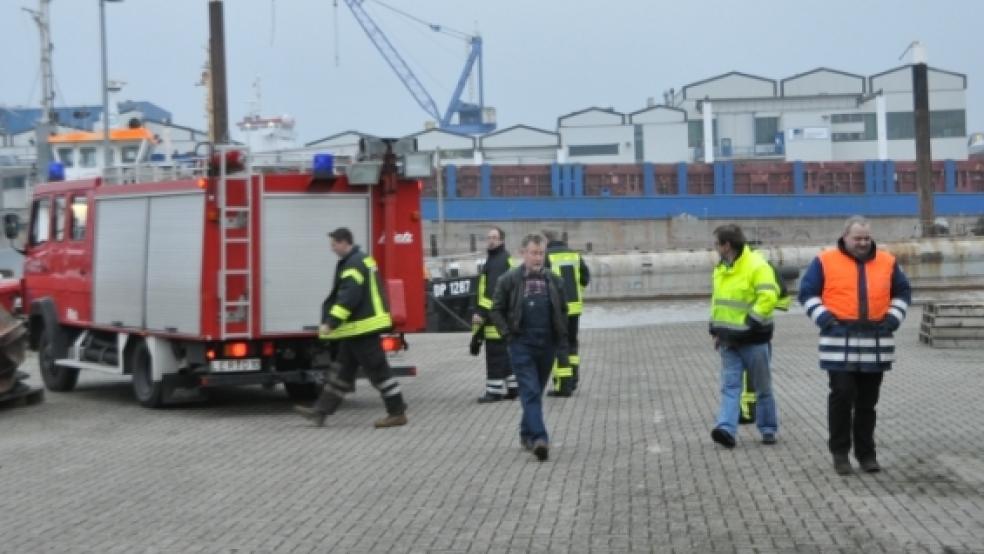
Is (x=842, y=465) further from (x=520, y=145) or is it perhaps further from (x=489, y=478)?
(x=520, y=145)

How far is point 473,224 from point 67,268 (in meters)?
62.4

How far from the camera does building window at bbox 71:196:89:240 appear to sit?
1728cm

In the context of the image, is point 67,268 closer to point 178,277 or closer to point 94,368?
point 94,368

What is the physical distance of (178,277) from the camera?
15.2 metres

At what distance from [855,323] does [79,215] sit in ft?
34.9

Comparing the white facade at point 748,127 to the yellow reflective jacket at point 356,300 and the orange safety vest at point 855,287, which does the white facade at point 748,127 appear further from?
the orange safety vest at point 855,287

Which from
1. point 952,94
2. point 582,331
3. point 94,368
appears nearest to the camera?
point 94,368

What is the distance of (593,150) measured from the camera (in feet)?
311

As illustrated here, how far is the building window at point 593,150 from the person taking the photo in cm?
9462

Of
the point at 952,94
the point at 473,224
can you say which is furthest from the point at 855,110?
the point at 473,224

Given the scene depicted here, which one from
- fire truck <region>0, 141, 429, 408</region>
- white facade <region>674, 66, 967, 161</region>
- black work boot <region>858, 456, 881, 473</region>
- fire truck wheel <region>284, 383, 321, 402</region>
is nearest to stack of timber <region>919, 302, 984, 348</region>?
fire truck <region>0, 141, 429, 408</region>

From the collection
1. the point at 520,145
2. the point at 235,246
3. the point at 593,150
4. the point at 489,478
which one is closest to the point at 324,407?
the point at 235,246

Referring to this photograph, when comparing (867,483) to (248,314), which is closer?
(867,483)

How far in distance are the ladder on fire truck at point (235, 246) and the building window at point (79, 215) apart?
302cm
